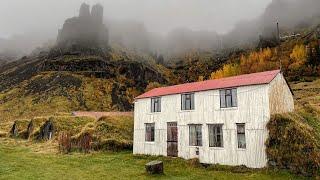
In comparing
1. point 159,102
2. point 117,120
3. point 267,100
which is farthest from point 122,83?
point 267,100

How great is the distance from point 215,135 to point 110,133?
17.9m

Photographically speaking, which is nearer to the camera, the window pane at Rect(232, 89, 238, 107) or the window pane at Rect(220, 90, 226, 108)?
the window pane at Rect(232, 89, 238, 107)

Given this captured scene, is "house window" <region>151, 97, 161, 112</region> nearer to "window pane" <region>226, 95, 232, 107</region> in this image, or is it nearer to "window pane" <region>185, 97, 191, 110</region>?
"window pane" <region>185, 97, 191, 110</region>

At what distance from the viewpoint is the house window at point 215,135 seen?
30.2 metres

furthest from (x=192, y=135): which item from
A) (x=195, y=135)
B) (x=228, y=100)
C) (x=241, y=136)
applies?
(x=241, y=136)

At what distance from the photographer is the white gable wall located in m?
27.7

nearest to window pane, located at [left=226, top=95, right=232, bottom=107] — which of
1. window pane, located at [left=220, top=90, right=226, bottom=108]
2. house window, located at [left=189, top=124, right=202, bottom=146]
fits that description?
window pane, located at [left=220, top=90, right=226, bottom=108]

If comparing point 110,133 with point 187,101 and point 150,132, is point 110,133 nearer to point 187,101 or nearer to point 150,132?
point 150,132

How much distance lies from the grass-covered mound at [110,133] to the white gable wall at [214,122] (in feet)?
13.8

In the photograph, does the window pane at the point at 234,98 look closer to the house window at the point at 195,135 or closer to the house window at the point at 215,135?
the house window at the point at 215,135

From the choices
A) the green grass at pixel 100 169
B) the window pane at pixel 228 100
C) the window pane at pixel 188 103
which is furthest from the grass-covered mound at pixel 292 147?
the window pane at pixel 188 103

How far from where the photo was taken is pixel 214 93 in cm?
3144

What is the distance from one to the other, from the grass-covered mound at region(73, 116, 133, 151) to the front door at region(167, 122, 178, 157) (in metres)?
9.18

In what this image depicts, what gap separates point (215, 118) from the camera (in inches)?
1217
